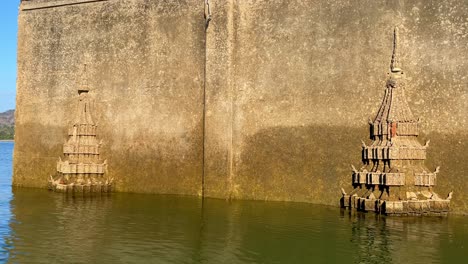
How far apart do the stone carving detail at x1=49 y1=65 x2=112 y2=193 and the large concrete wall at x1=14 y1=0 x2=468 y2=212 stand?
1.55 feet

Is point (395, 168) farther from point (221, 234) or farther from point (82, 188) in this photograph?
point (82, 188)

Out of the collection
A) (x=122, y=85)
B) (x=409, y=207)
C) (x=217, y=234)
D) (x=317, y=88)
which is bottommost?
(x=217, y=234)

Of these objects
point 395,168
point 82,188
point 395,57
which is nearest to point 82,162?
point 82,188

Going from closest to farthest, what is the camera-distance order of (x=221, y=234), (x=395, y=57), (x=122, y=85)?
(x=221, y=234)
(x=395, y=57)
(x=122, y=85)

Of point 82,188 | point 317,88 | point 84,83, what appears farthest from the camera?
point 84,83

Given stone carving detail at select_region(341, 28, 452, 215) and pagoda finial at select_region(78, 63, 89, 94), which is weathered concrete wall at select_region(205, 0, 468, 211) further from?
pagoda finial at select_region(78, 63, 89, 94)

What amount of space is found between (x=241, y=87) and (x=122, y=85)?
4.62m

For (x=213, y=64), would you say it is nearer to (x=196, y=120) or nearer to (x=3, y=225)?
(x=196, y=120)

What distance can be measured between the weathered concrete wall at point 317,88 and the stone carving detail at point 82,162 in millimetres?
4248

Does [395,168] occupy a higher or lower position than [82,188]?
higher

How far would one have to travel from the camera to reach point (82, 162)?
17.3m

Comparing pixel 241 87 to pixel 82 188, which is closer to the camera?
pixel 241 87

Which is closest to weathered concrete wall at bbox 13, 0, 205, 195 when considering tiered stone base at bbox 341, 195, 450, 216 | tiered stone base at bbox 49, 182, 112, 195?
tiered stone base at bbox 49, 182, 112, 195

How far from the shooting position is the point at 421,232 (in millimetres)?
10609
